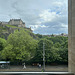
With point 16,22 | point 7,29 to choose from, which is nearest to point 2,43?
point 7,29

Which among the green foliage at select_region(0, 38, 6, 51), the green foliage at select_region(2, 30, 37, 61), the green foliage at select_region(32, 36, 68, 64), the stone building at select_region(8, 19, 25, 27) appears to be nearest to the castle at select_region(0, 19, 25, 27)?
the stone building at select_region(8, 19, 25, 27)

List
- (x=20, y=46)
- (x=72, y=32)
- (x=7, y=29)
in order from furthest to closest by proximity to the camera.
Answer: (x=20, y=46), (x=7, y=29), (x=72, y=32)

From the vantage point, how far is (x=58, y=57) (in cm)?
152

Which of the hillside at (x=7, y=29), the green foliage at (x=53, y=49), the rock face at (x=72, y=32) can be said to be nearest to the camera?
the rock face at (x=72, y=32)

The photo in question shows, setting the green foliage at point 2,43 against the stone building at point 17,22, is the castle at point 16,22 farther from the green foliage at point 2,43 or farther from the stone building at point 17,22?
the green foliage at point 2,43

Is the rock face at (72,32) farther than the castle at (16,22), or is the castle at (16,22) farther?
the castle at (16,22)

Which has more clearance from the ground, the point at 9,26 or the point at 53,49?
the point at 9,26

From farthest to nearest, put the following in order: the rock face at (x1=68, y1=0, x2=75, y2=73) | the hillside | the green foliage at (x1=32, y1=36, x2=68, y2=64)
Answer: the hillside → the green foliage at (x1=32, y1=36, x2=68, y2=64) → the rock face at (x1=68, y1=0, x2=75, y2=73)

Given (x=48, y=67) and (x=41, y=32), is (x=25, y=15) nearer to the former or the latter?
(x=41, y=32)

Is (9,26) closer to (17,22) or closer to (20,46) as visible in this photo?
(17,22)

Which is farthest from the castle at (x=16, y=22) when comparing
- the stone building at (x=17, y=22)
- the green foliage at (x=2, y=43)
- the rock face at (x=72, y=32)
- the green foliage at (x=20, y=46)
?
the rock face at (x=72, y=32)

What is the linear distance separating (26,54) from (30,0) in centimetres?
125

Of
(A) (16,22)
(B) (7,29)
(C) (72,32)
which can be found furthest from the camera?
(B) (7,29)

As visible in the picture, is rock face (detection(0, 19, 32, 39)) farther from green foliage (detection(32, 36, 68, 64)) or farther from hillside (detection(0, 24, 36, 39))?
green foliage (detection(32, 36, 68, 64))
